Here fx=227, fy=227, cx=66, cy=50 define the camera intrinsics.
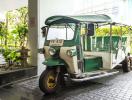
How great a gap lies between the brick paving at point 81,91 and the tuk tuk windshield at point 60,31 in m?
1.30

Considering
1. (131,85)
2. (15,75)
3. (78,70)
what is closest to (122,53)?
(131,85)

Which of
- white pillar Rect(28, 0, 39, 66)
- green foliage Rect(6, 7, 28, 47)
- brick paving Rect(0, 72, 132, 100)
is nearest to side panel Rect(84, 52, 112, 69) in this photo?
brick paving Rect(0, 72, 132, 100)

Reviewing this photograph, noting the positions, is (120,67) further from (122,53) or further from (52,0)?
(52,0)

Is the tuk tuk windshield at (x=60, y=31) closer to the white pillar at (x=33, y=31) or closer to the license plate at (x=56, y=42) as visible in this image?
the license plate at (x=56, y=42)

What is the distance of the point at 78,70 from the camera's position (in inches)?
221

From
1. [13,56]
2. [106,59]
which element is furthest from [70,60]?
[13,56]

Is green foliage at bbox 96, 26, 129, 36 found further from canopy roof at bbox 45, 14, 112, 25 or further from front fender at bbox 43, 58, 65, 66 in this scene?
front fender at bbox 43, 58, 65, 66

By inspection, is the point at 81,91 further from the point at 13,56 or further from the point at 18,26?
the point at 18,26

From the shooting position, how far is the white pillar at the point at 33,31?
7.07 m

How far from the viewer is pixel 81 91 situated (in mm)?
5445

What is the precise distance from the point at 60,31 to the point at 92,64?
128cm

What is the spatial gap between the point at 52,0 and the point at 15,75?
2.78 meters

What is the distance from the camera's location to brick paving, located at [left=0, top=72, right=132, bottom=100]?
4.96 metres

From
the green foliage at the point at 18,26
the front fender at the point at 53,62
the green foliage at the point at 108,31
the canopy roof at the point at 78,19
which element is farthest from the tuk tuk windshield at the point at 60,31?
the green foliage at the point at 108,31
